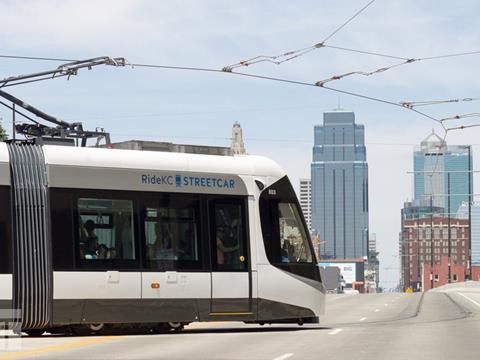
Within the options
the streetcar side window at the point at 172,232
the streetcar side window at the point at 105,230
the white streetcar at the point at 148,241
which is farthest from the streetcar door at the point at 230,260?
the streetcar side window at the point at 105,230

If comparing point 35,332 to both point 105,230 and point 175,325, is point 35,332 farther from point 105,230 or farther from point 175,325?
point 175,325

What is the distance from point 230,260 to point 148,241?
199cm

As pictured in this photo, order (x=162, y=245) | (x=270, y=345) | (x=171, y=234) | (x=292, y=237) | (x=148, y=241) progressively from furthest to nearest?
(x=292, y=237), (x=171, y=234), (x=162, y=245), (x=148, y=241), (x=270, y=345)

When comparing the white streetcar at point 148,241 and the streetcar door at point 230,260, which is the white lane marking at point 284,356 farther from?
the streetcar door at point 230,260

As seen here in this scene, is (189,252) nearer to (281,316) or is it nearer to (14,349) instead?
(281,316)

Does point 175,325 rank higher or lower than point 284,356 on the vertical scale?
lower

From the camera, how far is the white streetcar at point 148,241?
790 inches

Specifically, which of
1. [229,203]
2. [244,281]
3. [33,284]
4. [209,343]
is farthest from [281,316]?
[33,284]

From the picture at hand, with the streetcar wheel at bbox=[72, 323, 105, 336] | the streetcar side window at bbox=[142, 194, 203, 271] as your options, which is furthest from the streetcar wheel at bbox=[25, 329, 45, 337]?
the streetcar side window at bbox=[142, 194, 203, 271]

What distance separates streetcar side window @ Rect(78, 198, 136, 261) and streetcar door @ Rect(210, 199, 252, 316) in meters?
1.92

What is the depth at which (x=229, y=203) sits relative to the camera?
22516mm

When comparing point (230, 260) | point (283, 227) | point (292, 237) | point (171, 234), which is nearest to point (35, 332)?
point (171, 234)

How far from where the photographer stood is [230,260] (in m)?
22.4

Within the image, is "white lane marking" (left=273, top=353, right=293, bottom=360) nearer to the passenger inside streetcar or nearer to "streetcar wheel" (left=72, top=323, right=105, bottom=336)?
the passenger inside streetcar
